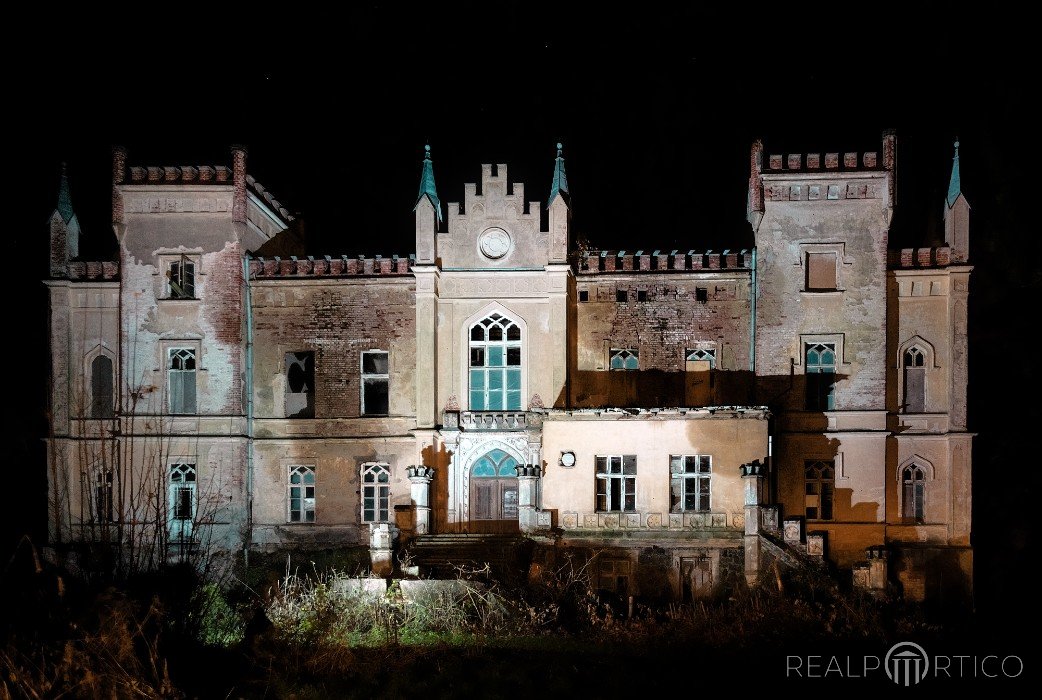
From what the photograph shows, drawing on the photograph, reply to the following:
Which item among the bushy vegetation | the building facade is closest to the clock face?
the building facade

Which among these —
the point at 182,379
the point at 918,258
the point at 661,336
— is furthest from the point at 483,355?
the point at 918,258

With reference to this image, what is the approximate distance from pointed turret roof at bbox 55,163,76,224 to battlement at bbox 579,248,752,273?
15.9 meters

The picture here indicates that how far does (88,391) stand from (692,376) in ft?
60.5

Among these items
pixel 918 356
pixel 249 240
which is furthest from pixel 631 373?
pixel 249 240

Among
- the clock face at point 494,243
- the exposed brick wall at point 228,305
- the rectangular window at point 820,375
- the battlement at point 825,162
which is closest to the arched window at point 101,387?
the exposed brick wall at point 228,305

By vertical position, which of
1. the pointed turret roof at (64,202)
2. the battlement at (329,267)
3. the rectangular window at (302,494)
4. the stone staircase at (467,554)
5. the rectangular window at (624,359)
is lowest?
the stone staircase at (467,554)

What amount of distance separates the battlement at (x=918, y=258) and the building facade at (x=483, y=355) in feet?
0.19

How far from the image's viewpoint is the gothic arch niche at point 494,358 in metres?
27.5

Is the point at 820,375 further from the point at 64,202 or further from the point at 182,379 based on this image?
the point at 64,202

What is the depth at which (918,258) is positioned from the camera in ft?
89.9

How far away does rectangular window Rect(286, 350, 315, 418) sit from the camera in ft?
93.7

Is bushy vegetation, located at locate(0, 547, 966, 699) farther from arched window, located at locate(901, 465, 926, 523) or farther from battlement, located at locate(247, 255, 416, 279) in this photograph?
battlement, located at locate(247, 255, 416, 279)

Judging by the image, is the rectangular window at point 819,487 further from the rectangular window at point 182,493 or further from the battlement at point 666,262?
the rectangular window at point 182,493

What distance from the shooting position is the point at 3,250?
125 ft
